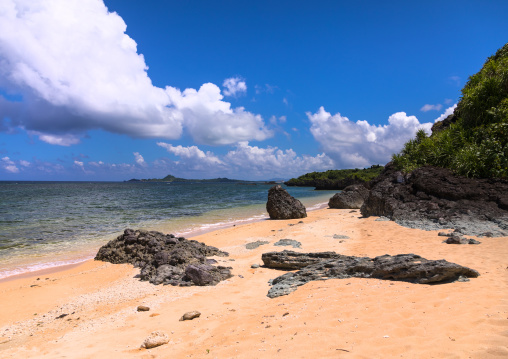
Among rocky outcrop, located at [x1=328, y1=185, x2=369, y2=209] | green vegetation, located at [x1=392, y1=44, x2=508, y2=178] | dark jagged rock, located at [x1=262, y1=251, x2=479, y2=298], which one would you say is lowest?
dark jagged rock, located at [x1=262, y1=251, x2=479, y2=298]

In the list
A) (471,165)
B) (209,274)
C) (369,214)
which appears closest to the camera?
(209,274)

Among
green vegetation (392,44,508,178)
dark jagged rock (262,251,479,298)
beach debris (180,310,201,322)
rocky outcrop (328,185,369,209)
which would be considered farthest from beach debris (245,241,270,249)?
rocky outcrop (328,185,369,209)

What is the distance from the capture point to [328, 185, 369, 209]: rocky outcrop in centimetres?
2600

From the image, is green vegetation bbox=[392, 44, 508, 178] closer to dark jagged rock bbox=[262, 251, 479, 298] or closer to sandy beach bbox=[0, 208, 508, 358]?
sandy beach bbox=[0, 208, 508, 358]

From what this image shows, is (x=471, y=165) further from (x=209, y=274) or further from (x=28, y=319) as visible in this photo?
(x=28, y=319)

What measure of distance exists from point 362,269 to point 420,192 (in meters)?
10.6

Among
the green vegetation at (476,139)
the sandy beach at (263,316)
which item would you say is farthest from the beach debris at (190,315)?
the green vegetation at (476,139)

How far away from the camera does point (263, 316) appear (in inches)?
204

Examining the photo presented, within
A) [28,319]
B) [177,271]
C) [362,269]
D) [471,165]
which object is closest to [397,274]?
[362,269]

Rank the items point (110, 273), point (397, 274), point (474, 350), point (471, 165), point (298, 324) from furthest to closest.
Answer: point (471, 165)
point (110, 273)
point (397, 274)
point (298, 324)
point (474, 350)

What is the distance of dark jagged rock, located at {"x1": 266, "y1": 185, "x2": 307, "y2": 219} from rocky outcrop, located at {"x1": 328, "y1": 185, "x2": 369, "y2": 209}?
666 cm

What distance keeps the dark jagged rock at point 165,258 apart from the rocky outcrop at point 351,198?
59.6ft

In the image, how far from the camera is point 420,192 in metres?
15.1

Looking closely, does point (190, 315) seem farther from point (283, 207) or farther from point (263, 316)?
point (283, 207)
